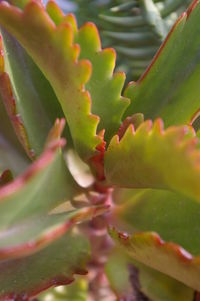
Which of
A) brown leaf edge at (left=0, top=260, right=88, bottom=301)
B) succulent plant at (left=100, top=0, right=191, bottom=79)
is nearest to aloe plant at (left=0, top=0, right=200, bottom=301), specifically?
brown leaf edge at (left=0, top=260, right=88, bottom=301)

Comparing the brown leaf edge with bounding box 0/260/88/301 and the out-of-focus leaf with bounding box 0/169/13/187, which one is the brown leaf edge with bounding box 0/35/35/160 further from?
the brown leaf edge with bounding box 0/260/88/301

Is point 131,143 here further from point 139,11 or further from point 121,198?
point 139,11

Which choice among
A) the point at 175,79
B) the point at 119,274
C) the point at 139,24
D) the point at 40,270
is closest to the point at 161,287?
the point at 119,274

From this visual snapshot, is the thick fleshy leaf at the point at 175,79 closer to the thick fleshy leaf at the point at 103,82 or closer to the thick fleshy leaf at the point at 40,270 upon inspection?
the thick fleshy leaf at the point at 103,82

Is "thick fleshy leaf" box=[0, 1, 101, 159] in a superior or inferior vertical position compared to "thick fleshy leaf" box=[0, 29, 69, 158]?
superior

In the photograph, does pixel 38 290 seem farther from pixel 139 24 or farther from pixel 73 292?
pixel 139 24
